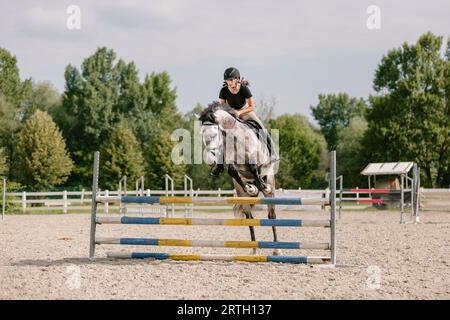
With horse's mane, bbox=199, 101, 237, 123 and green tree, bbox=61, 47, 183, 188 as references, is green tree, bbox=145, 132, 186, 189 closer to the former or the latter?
green tree, bbox=61, 47, 183, 188

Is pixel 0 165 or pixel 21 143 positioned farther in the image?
pixel 21 143

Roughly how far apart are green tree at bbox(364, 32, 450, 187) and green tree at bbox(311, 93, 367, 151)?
115 feet

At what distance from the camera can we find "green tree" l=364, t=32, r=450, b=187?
1734 inches

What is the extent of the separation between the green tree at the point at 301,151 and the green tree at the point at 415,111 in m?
10.5

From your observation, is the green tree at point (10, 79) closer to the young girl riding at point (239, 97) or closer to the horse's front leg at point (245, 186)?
the young girl riding at point (239, 97)

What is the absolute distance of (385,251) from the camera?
1049 cm

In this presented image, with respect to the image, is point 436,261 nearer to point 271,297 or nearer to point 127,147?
point 271,297

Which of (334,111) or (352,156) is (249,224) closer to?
(352,156)

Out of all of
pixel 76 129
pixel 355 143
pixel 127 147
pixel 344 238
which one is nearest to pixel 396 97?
pixel 355 143

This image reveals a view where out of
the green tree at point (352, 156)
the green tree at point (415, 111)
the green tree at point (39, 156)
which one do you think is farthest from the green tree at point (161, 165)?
the green tree at point (415, 111)

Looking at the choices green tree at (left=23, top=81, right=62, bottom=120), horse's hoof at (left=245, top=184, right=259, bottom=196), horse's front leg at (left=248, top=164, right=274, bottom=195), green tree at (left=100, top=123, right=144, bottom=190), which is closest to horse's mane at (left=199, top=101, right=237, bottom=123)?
horse's front leg at (left=248, top=164, right=274, bottom=195)

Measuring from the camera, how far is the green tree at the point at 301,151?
59562 millimetres

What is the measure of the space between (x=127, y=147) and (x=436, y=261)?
139 ft

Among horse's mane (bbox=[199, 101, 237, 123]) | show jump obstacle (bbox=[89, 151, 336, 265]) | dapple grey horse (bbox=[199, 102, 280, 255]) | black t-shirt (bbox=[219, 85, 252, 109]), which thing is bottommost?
show jump obstacle (bbox=[89, 151, 336, 265])
